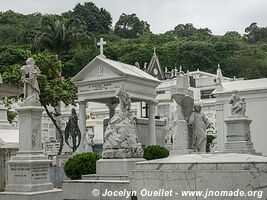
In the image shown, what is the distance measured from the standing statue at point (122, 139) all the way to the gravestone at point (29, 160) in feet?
6.92

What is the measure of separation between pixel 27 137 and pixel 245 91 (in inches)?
653

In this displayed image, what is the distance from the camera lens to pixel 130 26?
4112 inches

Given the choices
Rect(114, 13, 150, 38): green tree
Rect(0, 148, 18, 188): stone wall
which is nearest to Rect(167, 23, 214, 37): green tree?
Rect(114, 13, 150, 38): green tree

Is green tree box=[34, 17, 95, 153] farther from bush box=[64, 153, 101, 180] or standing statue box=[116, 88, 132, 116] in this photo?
standing statue box=[116, 88, 132, 116]

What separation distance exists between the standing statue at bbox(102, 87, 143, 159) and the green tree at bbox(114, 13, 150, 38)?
8807 cm

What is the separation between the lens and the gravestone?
448 inches

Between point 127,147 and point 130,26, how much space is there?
9279 centimetres

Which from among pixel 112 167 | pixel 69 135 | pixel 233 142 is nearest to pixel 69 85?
pixel 69 135

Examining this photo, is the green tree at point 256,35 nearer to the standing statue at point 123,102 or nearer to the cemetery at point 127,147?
the cemetery at point 127,147

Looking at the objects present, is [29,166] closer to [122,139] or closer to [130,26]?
[122,139]

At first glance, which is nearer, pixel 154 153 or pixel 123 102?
pixel 123 102

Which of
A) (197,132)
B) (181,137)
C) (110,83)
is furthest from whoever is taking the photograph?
(110,83)

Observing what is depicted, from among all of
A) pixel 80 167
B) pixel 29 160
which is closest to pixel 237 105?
pixel 80 167

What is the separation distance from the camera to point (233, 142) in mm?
18922
